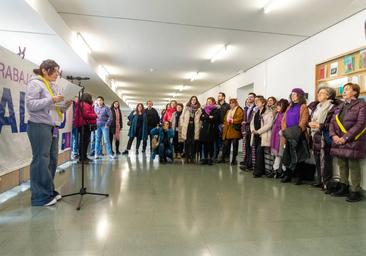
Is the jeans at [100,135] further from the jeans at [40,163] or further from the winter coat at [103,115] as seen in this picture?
the jeans at [40,163]

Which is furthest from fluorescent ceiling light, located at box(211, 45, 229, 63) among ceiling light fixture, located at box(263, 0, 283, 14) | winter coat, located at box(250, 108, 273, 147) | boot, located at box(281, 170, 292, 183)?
boot, located at box(281, 170, 292, 183)

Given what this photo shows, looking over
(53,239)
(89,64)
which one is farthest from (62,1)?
(53,239)

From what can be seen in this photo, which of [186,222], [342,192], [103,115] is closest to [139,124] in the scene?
[103,115]

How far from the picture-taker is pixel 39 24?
3.77 m

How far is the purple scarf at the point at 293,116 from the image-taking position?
3828 mm

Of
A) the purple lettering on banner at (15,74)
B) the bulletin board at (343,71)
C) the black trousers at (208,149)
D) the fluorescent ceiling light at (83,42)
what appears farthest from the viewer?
the black trousers at (208,149)

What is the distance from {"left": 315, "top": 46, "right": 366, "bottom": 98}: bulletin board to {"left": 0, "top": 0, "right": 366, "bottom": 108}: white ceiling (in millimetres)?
630

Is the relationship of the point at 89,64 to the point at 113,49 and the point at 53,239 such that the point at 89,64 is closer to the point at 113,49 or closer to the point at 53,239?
the point at 113,49

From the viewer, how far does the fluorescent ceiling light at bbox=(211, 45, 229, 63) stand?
18.6ft

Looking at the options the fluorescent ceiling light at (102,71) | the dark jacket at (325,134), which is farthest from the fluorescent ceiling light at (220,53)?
the fluorescent ceiling light at (102,71)

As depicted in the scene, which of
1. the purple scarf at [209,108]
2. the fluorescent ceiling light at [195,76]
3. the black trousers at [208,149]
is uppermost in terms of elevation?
the fluorescent ceiling light at [195,76]

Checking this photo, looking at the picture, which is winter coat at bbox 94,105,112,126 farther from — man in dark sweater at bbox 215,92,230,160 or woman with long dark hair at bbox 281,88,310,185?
woman with long dark hair at bbox 281,88,310,185

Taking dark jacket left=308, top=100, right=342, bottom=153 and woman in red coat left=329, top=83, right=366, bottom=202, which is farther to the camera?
dark jacket left=308, top=100, right=342, bottom=153

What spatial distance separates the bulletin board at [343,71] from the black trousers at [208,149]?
94.0 inches
